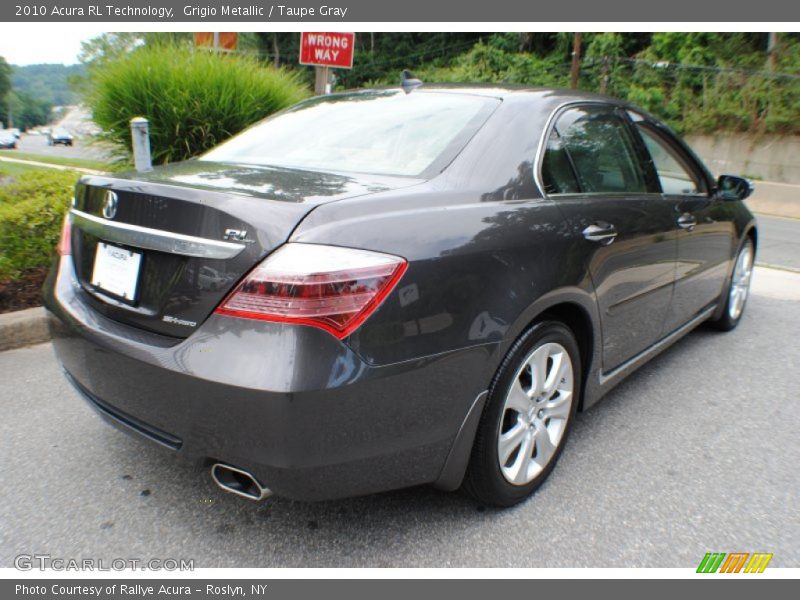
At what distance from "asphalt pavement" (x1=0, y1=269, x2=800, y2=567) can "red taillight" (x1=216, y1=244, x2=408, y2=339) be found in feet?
2.86

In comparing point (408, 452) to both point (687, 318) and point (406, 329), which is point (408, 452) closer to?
point (406, 329)

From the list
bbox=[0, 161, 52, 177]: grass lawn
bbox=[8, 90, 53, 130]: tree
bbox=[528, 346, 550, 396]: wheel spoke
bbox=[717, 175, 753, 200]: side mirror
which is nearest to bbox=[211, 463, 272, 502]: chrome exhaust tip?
bbox=[528, 346, 550, 396]: wheel spoke

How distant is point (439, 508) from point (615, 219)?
1.38 m

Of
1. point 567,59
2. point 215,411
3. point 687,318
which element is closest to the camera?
point 215,411

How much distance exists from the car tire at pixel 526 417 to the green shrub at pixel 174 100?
5598mm

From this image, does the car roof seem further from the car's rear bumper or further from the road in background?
the road in background

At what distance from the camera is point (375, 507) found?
2.30 metres

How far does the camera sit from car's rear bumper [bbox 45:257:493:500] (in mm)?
1651

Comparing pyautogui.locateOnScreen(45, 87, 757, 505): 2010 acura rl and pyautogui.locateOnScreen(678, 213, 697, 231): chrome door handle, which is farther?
pyautogui.locateOnScreen(678, 213, 697, 231): chrome door handle

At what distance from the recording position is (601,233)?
8.27 feet

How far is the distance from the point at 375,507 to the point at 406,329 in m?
0.87

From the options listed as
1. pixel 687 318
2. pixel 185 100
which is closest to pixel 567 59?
pixel 185 100

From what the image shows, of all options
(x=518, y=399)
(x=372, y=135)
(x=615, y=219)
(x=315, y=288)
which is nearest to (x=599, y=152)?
(x=615, y=219)

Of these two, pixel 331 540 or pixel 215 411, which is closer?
pixel 215 411
